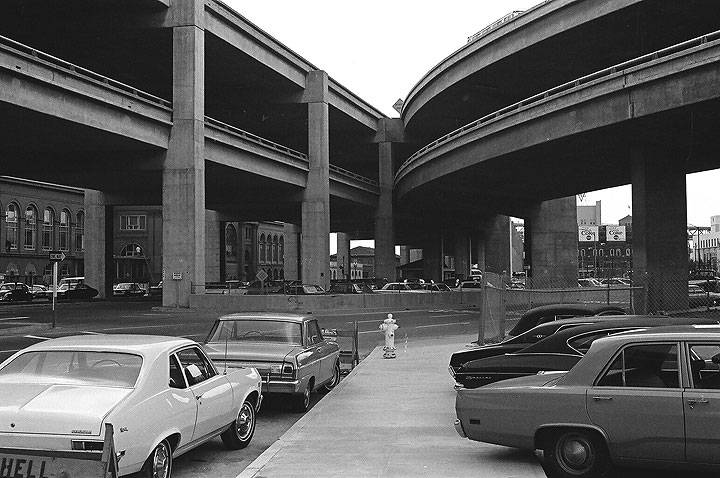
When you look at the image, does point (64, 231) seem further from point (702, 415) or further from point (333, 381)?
point (702, 415)

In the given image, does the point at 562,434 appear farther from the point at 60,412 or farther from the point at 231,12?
the point at 231,12

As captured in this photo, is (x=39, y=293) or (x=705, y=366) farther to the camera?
(x=39, y=293)

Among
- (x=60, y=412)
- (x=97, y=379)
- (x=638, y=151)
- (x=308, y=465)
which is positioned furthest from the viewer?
(x=638, y=151)

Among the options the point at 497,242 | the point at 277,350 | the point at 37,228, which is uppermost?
the point at 37,228

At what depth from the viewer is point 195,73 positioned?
137ft

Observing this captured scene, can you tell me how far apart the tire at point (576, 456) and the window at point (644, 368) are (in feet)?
1.75

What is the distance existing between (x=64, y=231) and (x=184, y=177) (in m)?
53.8

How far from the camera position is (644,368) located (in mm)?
7117

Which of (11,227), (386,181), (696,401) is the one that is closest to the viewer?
(696,401)

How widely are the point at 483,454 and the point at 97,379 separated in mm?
4006

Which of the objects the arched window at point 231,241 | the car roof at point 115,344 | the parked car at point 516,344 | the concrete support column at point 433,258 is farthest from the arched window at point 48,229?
the car roof at point 115,344

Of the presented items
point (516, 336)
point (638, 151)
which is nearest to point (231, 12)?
point (638, 151)

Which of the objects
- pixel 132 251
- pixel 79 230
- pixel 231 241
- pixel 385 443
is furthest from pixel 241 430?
pixel 231 241

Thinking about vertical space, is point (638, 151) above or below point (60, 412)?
above
